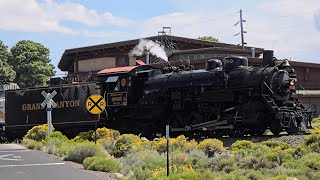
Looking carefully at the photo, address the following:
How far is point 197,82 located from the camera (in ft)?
69.6

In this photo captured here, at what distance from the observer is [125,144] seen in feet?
58.7

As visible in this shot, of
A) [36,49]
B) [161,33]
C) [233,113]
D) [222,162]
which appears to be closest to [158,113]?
[233,113]

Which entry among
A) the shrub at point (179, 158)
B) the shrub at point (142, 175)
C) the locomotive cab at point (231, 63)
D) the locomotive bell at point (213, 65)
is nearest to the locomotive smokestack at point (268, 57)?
the locomotive cab at point (231, 63)

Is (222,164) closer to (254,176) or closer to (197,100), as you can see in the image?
(254,176)

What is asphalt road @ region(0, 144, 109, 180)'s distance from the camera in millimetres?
12039

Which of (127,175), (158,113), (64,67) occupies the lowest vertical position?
(127,175)

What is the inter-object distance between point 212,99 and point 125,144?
4622mm

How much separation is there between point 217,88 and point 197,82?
3.61ft

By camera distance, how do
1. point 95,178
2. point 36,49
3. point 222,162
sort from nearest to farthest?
1. point 95,178
2. point 222,162
3. point 36,49

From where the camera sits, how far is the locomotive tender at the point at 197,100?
19391 mm

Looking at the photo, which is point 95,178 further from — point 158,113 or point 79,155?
point 158,113

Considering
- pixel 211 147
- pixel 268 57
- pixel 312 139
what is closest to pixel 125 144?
pixel 211 147

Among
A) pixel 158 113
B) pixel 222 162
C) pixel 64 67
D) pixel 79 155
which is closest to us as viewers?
pixel 222 162

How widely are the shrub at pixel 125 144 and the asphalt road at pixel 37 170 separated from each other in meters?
2.48
